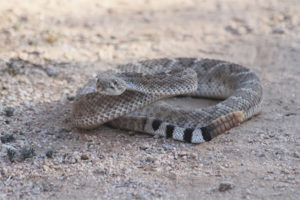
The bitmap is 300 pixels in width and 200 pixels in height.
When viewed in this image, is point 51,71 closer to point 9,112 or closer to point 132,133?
point 9,112

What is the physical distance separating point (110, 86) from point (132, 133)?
2.92ft

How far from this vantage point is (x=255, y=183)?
508 centimetres

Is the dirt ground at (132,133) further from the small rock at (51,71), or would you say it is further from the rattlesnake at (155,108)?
the rattlesnake at (155,108)

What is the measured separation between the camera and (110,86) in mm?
6102

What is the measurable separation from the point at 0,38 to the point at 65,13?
82.0 inches

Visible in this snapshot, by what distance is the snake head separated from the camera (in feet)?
20.0

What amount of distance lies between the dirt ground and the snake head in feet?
2.33

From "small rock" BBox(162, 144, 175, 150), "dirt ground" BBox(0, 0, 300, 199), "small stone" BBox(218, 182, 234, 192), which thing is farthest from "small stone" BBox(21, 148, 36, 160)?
"small stone" BBox(218, 182, 234, 192)


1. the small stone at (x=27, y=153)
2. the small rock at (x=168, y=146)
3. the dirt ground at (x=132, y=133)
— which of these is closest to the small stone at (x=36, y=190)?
the dirt ground at (x=132, y=133)

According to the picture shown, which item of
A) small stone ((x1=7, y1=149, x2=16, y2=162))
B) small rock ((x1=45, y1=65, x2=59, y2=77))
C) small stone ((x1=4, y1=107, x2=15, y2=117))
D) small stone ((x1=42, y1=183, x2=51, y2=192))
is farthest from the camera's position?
small rock ((x1=45, y1=65, x2=59, y2=77))

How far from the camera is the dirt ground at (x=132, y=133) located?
518cm

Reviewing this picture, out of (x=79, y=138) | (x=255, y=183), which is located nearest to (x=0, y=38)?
(x=79, y=138)

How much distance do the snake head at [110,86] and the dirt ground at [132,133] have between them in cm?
71

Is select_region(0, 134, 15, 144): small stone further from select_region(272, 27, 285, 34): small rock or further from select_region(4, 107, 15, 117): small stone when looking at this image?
select_region(272, 27, 285, 34): small rock
